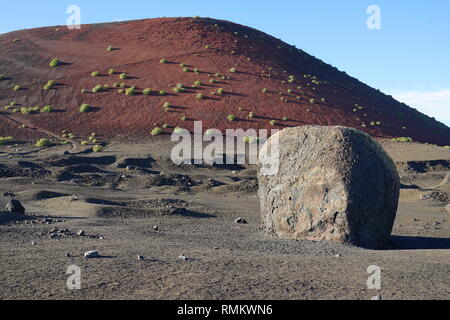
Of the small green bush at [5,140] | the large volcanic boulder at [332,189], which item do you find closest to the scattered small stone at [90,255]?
the large volcanic boulder at [332,189]

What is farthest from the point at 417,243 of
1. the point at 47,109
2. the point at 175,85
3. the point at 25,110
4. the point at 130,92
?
the point at 25,110

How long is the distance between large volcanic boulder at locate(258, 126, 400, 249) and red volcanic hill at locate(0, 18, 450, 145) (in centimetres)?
2912

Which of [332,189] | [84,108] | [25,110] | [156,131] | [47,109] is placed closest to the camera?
[332,189]

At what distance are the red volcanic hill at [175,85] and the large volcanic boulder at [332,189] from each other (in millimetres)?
29121

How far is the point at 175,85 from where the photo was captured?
1871 inches

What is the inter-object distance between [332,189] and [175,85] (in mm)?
38324

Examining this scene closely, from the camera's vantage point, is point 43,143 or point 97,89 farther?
point 97,89

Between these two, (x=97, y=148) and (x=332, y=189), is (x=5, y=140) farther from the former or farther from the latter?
(x=332, y=189)

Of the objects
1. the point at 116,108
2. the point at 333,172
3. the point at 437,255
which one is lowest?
the point at 437,255

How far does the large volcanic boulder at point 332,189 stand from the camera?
1054cm

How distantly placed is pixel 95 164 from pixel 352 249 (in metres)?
23.6
